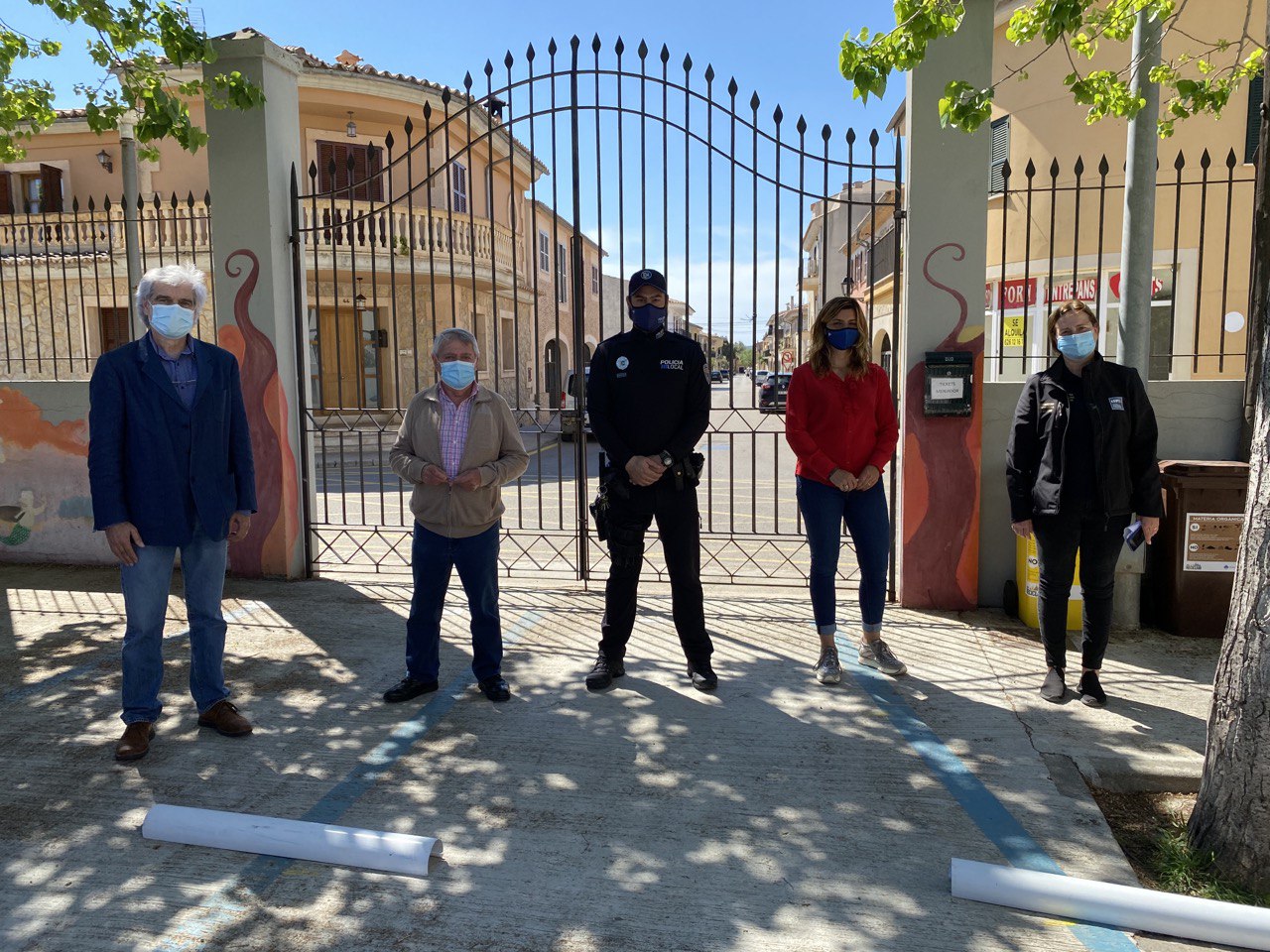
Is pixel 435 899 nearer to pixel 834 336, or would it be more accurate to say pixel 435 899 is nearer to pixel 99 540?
pixel 834 336

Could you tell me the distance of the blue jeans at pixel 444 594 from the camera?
4555 mm

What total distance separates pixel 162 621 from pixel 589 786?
2.06 meters

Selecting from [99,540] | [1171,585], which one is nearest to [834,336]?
[1171,585]

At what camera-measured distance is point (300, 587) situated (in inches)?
268

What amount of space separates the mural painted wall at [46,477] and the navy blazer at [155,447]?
12.7ft

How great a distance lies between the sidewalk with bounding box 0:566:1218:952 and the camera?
9.30 feet

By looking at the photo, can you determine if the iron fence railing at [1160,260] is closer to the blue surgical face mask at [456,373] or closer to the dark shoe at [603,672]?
the dark shoe at [603,672]

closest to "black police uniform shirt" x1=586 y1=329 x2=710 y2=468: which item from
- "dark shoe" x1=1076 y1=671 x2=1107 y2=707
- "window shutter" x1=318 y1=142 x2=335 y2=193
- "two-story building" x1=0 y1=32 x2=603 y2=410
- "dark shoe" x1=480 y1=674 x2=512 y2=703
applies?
"dark shoe" x1=480 y1=674 x2=512 y2=703

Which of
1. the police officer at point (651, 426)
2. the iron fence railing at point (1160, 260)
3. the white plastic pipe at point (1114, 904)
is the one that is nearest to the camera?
the white plastic pipe at point (1114, 904)

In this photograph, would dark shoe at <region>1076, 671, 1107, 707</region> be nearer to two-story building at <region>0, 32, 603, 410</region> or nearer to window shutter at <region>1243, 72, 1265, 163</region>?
window shutter at <region>1243, 72, 1265, 163</region>

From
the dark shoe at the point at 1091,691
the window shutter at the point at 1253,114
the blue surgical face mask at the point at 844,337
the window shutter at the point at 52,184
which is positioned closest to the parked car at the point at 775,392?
the blue surgical face mask at the point at 844,337

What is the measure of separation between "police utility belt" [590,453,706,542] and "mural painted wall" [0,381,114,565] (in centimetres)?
479

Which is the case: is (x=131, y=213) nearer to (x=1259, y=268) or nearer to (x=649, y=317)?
(x=649, y=317)

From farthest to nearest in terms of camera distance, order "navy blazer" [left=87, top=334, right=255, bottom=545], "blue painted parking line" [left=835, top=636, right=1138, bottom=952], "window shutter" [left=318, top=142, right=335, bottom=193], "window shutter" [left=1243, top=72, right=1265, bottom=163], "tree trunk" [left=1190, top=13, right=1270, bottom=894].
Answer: "window shutter" [left=318, top=142, right=335, bottom=193]
"window shutter" [left=1243, top=72, right=1265, bottom=163]
"navy blazer" [left=87, top=334, right=255, bottom=545]
"tree trunk" [left=1190, top=13, right=1270, bottom=894]
"blue painted parking line" [left=835, top=636, right=1138, bottom=952]
